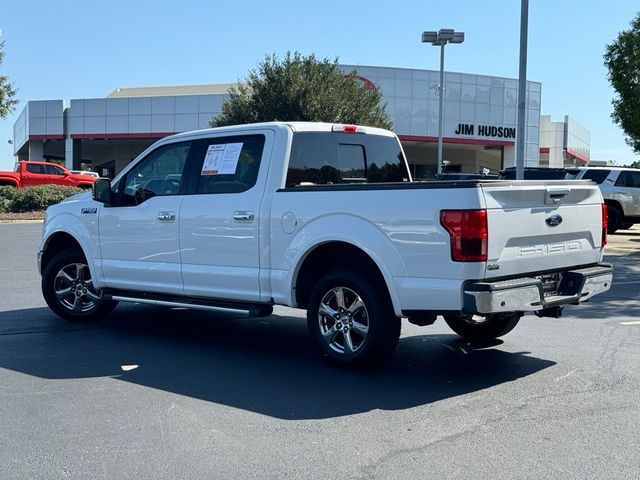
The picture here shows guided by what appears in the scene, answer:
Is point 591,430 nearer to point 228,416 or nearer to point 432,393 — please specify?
point 432,393

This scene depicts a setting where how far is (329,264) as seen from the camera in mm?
6695

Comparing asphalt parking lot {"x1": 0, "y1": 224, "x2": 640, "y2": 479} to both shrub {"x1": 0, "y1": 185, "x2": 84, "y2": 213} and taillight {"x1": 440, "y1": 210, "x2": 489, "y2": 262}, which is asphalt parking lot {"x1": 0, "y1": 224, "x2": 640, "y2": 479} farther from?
shrub {"x1": 0, "y1": 185, "x2": 84, "y2": 213}

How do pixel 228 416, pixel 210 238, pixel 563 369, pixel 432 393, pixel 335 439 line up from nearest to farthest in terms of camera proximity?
pixel 335 439 → pixel 228 416 → pixel 432 393 → pixel 563 369 → pixel 210 238

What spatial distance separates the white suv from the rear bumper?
676 inches

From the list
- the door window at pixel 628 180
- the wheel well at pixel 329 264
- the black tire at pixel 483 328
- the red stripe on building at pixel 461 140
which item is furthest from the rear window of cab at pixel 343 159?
the red stripe on building at pixel 461 140

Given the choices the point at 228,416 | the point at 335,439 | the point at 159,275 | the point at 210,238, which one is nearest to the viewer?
the point at 335,439

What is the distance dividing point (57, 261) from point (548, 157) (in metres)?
50.7

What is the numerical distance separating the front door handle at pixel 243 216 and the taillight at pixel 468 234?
6.71 feet

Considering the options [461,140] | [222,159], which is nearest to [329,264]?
[222,159]

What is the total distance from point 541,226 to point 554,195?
31 centimetres

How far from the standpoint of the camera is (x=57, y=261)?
8586 mm

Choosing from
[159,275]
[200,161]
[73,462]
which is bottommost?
[73,462]

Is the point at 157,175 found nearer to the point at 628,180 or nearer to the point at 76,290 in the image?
the point at 76,290

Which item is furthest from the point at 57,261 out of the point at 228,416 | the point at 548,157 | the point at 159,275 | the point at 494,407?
the point at 548,157
